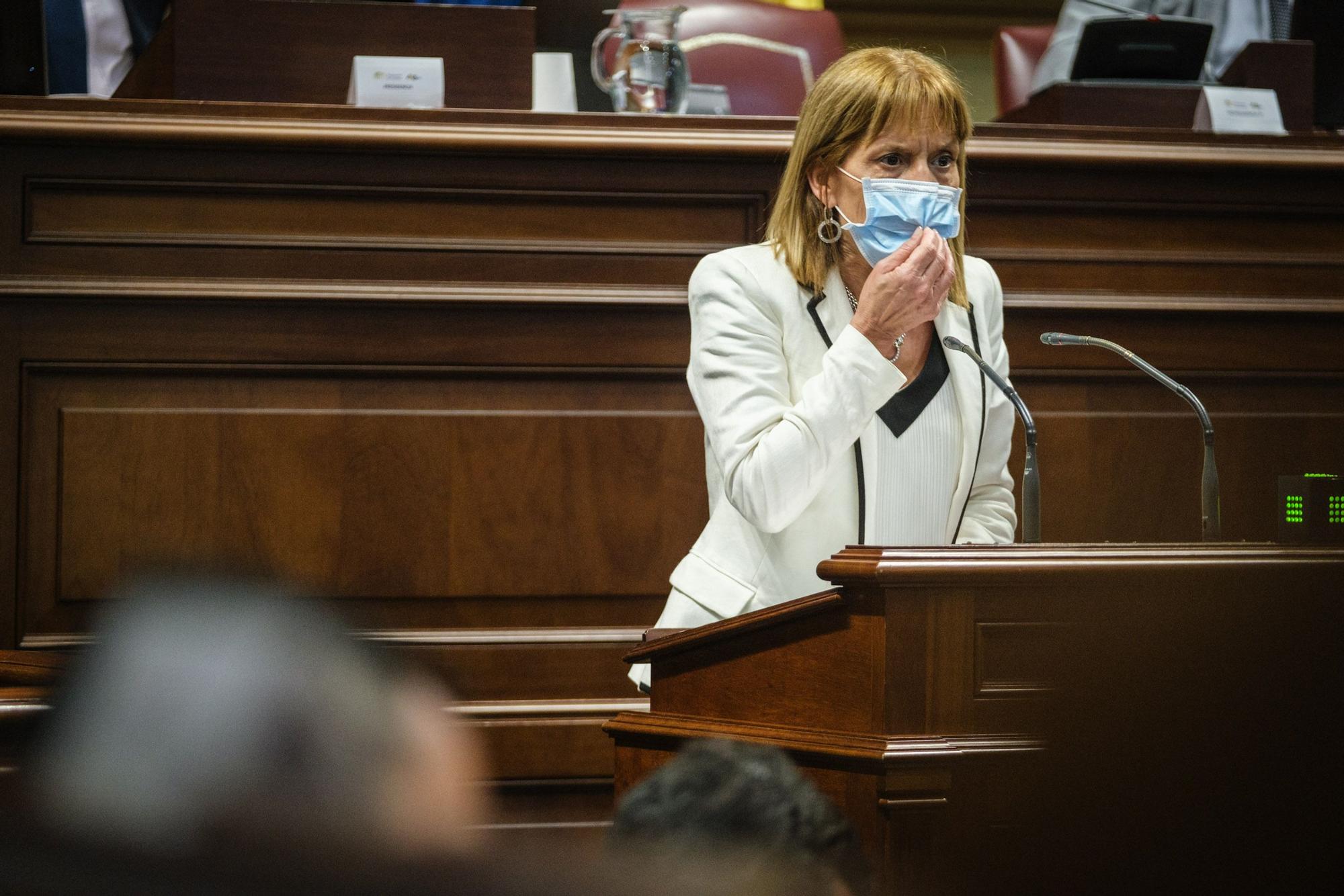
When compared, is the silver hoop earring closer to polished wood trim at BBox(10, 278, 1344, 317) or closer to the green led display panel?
polished wood trim at BBox(10, 278, 1344, 317)

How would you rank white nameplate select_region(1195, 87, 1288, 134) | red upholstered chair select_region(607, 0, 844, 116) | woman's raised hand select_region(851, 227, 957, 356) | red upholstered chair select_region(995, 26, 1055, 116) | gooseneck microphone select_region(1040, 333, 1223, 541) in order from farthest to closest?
red upholstered chair select_region(995, 26, 1055, 116) → red upholstered chair select_region(607, 0, 844, 116) → white nameplate select_region(1195, 87, 1288, 134) → woman's raised hand select_region(851, 227, 957, 356) → gooseneck microphone select_region(1040, 333, 1223, 541)

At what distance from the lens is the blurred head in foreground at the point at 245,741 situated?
0.22 metres

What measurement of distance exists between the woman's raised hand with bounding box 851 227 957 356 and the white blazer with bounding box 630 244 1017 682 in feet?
0.11

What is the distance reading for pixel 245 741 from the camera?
→ 250 millimetres

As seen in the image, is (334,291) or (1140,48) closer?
(334,291)

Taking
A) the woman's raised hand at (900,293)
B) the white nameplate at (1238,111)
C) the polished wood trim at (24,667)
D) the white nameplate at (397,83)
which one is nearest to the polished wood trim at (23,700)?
the polished wood trim at (24,667)

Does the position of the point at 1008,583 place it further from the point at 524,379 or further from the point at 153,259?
the point at 153,259

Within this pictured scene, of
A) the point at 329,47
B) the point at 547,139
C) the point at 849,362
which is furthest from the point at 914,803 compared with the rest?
the point at 329,47

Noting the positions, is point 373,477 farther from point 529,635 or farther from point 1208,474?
point 1208,474

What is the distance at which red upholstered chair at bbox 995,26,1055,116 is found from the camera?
3.28 m

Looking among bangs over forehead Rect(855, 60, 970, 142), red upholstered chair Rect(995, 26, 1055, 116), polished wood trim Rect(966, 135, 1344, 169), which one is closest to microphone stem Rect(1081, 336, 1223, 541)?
bangs over forehead Rect(855, 60, 970, 142)

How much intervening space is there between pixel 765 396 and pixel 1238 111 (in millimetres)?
1293

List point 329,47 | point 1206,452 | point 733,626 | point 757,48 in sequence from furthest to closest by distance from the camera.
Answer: point 757,48 → point 329,47 → point 1206,452 → point 733,626

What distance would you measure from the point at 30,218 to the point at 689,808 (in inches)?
74.5
